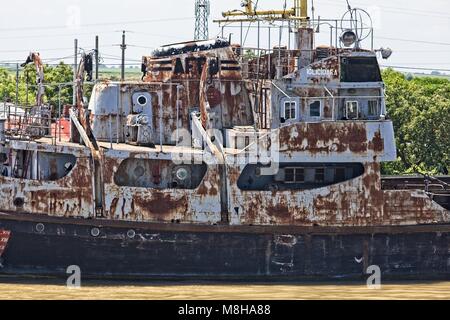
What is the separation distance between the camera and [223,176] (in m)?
27.7

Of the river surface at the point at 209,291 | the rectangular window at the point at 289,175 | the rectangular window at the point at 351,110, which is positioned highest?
the rectangular window at the point at 351,110

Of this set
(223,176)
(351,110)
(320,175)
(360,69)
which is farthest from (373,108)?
(223,176)

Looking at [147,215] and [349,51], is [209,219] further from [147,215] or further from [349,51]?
[349,51]

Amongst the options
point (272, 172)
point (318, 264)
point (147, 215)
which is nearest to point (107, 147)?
point (147, 215)

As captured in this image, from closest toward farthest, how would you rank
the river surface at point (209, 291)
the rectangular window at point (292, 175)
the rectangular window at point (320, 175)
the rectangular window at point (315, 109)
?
the river surface at point (209, 291) < the rectangular window at point (292, 175) < the rectangular window at point (320, 175) < the rectangular window at point (315, 109)

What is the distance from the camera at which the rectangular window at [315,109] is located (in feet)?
95.7

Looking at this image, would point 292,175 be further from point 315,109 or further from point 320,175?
point 315,109

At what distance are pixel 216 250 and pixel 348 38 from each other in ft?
20.6

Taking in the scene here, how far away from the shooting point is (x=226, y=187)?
2764 cm

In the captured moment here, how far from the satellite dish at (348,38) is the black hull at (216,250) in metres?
4.65

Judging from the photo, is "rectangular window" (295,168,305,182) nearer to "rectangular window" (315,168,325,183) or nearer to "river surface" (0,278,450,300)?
"rectangular window" (315,168,325,183)

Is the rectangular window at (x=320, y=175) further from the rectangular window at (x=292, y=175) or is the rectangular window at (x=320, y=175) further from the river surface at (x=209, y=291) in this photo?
the river surface at (x=209, y=291)

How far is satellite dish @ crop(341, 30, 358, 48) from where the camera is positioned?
29391 millimetres

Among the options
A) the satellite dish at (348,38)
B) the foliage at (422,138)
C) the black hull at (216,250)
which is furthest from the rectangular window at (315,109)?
the foliage at (422,138)
